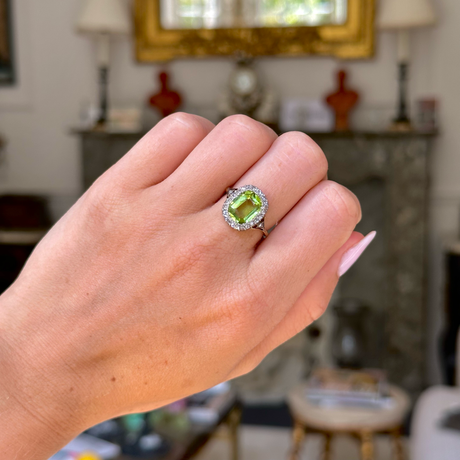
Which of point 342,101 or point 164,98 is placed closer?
point 342,101

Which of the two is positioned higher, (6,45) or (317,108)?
(6,45)

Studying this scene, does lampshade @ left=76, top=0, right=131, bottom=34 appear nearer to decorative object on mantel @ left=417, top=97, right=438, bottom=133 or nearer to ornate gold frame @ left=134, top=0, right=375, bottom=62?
ornate gold frame @ left=134, top=0, right=375, bottom=62

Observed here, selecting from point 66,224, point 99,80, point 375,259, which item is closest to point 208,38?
point 99,80

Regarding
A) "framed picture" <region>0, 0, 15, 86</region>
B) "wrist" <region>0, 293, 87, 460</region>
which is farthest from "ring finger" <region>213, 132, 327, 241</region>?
"framed picture" <region>0, 0, 15, 86</region>

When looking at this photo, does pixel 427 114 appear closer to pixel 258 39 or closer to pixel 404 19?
pixel 404 19

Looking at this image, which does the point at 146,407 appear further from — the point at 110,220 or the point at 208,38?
the point at 208,38

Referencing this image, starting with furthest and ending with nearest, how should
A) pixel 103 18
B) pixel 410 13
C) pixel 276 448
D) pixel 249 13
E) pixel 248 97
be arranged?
pixel 249 13 → pixel 248 97 → pixel 103 18 → pixel 410 13 → pixel 276 448

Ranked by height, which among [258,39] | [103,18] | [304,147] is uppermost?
[103,18]

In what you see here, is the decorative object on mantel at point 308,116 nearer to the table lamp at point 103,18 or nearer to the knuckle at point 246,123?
the table lamp at point 103,18

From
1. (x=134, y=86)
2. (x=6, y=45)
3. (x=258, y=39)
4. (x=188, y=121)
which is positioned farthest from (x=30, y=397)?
(x=6, y=45)
